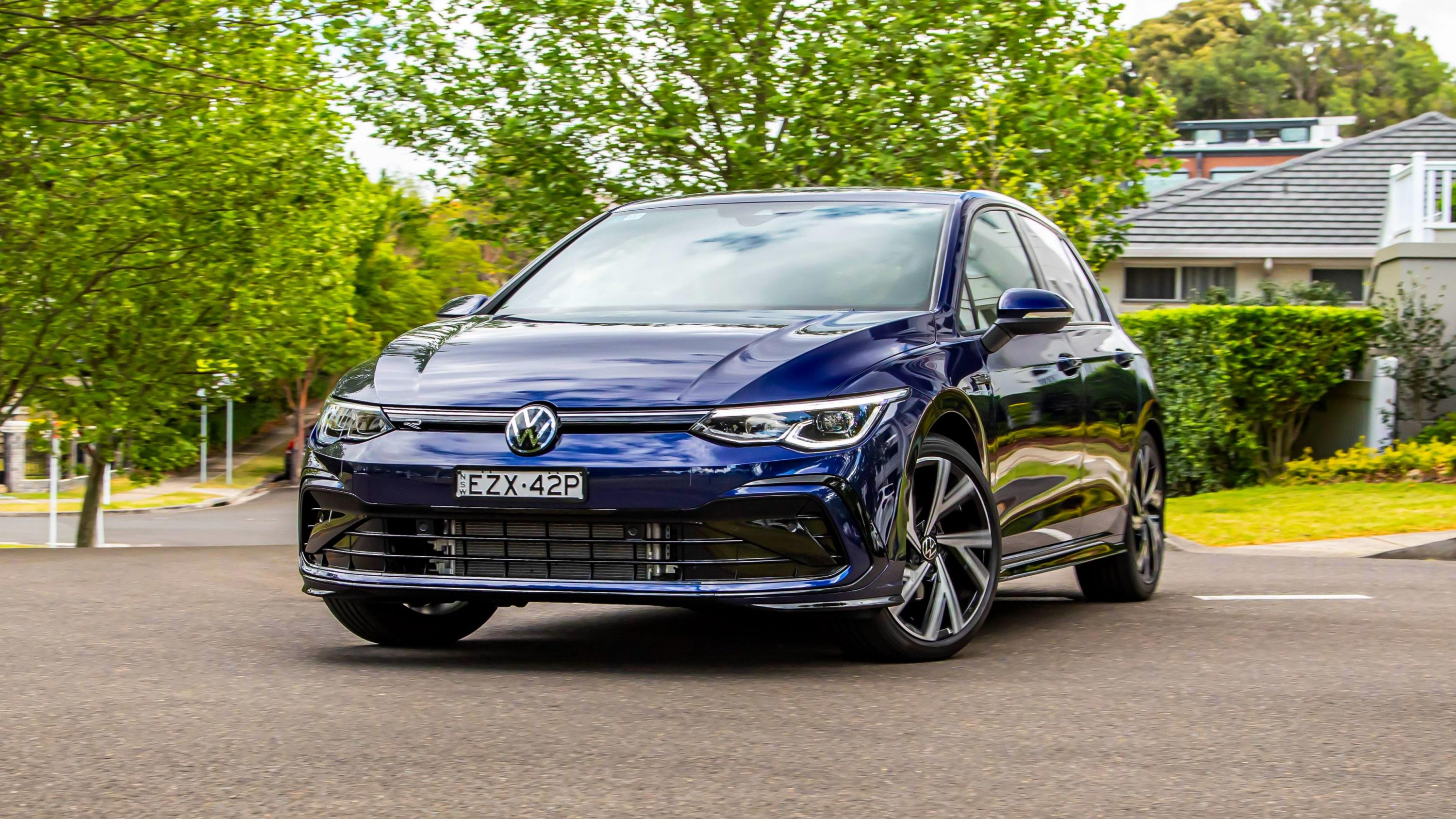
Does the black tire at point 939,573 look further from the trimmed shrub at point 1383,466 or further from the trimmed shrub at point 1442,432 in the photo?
the trimmed shrub at point 1442,432

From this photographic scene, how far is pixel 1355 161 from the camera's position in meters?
40.3

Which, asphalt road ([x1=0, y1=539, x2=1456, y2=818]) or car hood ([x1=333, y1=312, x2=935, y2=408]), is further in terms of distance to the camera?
car hood ([x1=333, y1=312, x2=935, y2=408])

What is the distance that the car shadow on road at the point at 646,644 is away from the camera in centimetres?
570

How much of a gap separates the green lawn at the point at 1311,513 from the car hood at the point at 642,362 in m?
8.92

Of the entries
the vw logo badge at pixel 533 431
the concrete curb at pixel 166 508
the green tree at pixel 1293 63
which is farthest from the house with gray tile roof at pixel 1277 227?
the green tree at pixel 1293 63

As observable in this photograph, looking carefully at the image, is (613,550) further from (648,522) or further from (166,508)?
(166,508)

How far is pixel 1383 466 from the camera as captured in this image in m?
18.7

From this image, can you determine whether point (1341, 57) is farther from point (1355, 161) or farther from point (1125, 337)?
point (1125, 337)

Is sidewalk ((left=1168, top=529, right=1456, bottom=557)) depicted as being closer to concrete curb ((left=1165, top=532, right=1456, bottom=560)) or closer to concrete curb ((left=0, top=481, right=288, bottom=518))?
concrete curb ((left=1165, top=532, right=1456, bottom=560))

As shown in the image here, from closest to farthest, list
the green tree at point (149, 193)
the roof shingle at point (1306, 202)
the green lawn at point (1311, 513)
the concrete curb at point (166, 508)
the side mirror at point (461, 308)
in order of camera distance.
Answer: the side mirror at point (461, 308) < the green lawn at point (1311, 513) < the green tree at point (149, 193) < the roof shingle at point (1306, 202) < the concrete curb at point (166, 508)

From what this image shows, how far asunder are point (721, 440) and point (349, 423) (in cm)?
125

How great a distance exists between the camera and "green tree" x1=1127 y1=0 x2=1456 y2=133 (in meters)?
112

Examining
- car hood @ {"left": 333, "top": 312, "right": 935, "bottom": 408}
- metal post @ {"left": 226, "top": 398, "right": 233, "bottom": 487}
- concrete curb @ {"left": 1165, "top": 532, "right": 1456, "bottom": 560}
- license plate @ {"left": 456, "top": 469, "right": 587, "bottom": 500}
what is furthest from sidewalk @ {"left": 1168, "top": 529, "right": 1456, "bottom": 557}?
metal post @ {"left": 226, "top": 398, "right": 233, "bottom": 487}

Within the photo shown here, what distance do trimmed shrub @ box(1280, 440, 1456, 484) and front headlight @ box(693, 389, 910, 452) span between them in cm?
1377
